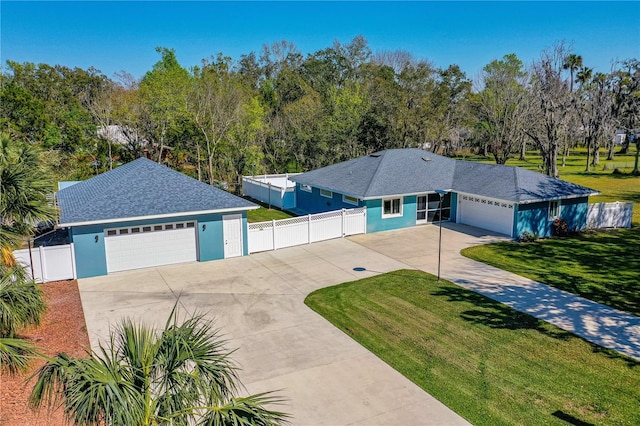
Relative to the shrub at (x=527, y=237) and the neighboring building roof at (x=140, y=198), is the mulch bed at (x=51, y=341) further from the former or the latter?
the shrub at (x=527, y=237)

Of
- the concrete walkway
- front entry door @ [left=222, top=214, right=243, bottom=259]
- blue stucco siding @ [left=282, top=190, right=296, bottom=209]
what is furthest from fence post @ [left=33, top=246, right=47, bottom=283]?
blue stucco siding @ [left=282, top=190, right=296, bottom=209]

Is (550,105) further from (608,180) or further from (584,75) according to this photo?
(584,75)

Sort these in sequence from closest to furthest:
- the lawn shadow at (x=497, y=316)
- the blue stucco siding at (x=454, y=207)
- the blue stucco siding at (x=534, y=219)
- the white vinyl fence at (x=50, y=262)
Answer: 1. the lawn shadow at (x=497, y=316)
2. the white vinyl fence at (x=50, y=262)
3. the blue stucco siding at (x=534, y=219)
4. the blue stucco siding at (x=454, y=207)

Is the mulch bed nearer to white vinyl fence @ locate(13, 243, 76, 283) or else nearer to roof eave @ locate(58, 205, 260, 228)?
white vinyl fence @ locate(13, 243, 76, 283)

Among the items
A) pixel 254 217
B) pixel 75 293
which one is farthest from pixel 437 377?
pixel 254 217

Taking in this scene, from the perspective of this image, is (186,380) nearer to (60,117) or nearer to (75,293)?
(75,293)

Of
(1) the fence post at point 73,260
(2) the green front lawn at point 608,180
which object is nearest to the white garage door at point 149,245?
(1) the fence post at point 73,260
